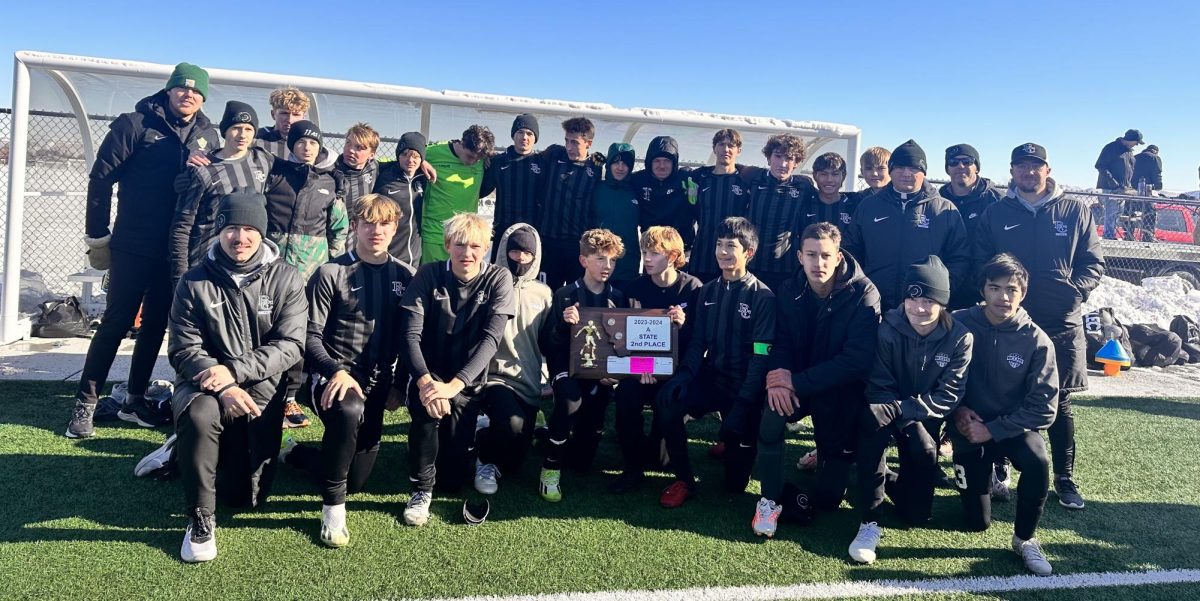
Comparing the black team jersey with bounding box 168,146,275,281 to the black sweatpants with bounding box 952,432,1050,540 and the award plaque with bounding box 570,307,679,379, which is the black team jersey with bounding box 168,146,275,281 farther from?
the black sweatpants with bounding box 952,432,1050,540

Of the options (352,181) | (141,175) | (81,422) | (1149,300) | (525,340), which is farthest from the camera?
(1149,300)

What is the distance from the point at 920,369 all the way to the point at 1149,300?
1095 cm

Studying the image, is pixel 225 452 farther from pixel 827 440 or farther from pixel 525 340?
pixel 827 440

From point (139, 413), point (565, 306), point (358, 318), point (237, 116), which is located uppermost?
point (237, 116)

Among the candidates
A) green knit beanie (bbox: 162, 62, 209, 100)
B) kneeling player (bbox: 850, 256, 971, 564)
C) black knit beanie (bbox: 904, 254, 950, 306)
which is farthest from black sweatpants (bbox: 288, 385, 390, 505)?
black knit beanie (bbox: 904, 254, 950, 306)

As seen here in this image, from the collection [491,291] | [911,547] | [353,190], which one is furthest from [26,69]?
[911,547]

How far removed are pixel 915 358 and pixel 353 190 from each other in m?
3.84

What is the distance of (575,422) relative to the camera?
4254mm

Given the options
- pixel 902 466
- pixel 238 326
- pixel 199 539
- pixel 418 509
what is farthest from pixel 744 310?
pixel 199 539

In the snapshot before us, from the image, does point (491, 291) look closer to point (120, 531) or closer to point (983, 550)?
point (120, 531)

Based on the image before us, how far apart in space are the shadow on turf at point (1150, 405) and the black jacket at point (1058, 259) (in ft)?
8.91

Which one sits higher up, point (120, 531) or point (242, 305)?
point (242, 305)

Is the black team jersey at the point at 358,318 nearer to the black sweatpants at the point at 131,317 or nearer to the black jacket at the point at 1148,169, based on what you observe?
the black sweatpants at the point at 131,317

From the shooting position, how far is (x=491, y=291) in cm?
383
